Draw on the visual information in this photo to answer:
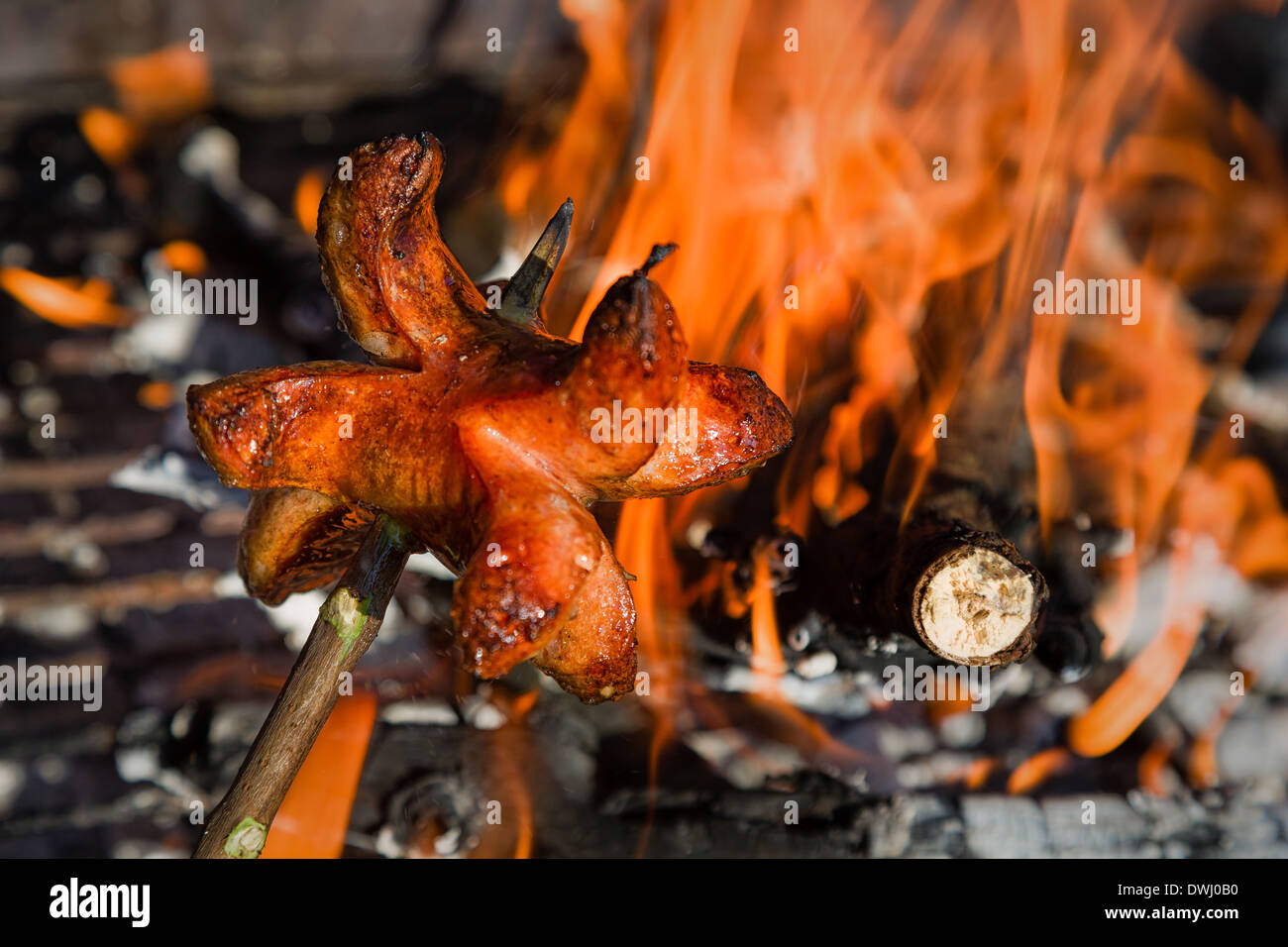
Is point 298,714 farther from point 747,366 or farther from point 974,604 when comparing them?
point 747,366

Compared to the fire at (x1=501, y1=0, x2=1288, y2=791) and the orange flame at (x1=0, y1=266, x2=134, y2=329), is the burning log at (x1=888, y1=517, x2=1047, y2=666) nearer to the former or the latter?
the fire at (x1=501, y1=0, x2=1288, y2=791)

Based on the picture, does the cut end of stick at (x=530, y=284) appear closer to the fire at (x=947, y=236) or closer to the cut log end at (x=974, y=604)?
the fire at (x=947, y=236)

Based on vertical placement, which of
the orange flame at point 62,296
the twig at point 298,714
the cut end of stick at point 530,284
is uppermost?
the orange flame at point 62,296

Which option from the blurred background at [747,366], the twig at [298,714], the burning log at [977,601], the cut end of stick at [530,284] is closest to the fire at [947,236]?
the blurred background at [747,366]

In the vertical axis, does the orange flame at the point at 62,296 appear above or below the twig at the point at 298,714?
above

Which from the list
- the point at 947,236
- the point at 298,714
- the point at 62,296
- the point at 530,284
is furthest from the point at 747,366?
the point at 62,296

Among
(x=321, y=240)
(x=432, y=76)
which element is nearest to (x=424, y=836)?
(x=321, y=240)
